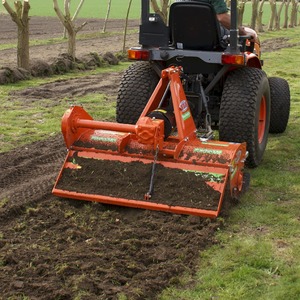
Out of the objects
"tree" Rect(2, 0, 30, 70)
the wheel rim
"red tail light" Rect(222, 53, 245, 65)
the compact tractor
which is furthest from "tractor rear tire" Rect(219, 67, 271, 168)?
"tree" Rect(2, 0, 30, 70)

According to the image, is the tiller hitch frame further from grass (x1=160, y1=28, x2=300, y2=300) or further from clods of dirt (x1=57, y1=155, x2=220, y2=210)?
grass (x1=160, y1=28, x2=300, y2=300)

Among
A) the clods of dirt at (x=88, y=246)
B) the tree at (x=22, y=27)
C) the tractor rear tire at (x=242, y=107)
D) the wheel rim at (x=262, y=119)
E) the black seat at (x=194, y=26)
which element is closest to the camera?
the clods of dirt at (x=88, y=246)

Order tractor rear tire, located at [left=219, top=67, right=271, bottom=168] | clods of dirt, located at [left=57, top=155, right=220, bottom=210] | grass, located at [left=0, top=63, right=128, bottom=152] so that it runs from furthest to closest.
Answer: grass, located at [left=0, top=63, right=128, bottom=152] < tractor rear tire, located at [left=219, top=67, right=271, bottom=168] < clods of dirt, located at [left=57, top=155, right=220, bottom=210]

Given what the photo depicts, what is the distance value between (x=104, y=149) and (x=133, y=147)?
25cm

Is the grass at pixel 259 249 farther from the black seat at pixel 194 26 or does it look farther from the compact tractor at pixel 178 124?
the black seat at pixel 194 26

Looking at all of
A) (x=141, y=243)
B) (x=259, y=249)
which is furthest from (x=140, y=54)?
(x=259, y=249)

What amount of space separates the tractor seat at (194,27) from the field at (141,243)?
1.34 meters

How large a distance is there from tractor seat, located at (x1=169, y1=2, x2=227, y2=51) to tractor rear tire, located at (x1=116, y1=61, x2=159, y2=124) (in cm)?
41

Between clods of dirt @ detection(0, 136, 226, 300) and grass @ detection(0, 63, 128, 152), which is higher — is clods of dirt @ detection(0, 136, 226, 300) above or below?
above

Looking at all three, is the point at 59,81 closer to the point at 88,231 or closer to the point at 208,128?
the point at 208,128

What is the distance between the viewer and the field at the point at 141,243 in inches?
148

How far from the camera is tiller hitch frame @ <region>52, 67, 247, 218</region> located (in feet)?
16.2

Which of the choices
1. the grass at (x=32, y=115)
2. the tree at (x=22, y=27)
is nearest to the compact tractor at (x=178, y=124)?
the grass at (x=32, y=115)

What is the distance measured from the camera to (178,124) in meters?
5.22
